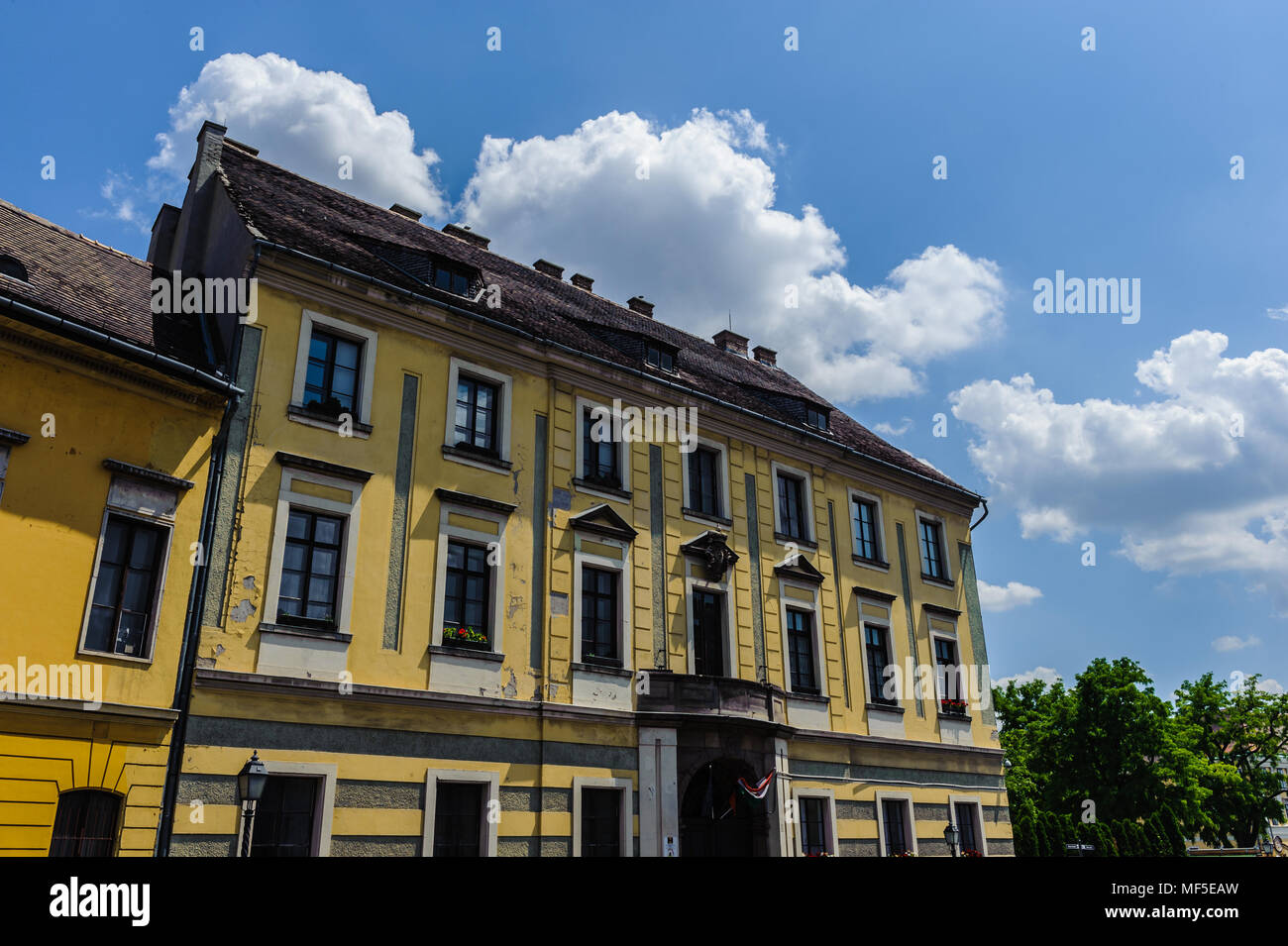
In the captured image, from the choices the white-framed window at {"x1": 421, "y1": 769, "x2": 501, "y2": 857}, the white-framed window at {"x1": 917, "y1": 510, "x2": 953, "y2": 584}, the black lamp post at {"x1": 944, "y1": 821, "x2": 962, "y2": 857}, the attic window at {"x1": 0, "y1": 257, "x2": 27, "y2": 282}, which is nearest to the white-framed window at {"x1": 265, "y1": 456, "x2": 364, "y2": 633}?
the white-framed window at {"x1": 421, "y1": 769, "x2": 501, "y2": 857}

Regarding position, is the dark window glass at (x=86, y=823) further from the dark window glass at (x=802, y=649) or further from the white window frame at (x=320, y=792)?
the dark window glass at (x=802, y=649)

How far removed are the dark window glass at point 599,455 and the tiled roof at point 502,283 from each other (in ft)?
5.26

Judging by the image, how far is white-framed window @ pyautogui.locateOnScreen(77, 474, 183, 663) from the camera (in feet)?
43.4

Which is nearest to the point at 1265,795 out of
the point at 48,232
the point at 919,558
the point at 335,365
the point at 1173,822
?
the point at 1173,822

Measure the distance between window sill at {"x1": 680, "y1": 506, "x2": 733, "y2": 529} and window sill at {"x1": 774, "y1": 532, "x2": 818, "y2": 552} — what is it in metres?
1.57

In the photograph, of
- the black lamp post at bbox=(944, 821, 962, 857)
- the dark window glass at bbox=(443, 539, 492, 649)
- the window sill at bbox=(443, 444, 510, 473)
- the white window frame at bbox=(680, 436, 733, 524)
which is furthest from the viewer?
the black lamp post at bbox=(944, 821, 962, 857)

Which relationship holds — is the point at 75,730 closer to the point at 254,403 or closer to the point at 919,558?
the point at 254,403

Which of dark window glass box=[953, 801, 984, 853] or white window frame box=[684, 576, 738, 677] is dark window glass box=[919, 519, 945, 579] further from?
white window frame box=[684, 576, 738, 677]

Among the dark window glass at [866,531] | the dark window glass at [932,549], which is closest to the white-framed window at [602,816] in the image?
the dark window glass at [866,531]

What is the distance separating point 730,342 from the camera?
31734 millimetres

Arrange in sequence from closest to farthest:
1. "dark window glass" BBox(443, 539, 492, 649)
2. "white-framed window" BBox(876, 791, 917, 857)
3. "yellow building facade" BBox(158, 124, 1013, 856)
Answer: "yellow building facade" BBox(158, 124, 1013, 856) → "dark window glass" BBox(443, 539, 492, 649) → "white-framed window" BBox(876, 791, 917, 857)

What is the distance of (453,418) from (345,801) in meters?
7.25
